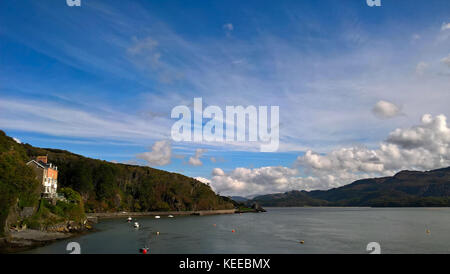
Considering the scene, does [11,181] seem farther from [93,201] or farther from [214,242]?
[93,201]

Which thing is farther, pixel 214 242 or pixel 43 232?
pixel 214 242

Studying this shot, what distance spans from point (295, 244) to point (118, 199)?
476 feet

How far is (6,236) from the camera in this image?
53594 mm

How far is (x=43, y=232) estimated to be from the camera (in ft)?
211

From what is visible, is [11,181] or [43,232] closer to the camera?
[11,181]
